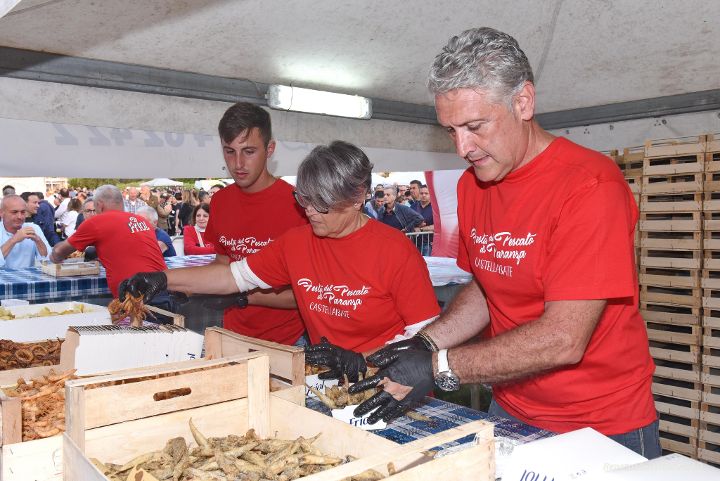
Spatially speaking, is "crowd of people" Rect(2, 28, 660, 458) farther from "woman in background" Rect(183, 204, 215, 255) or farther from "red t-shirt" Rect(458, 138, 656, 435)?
"woman in background" Rect(183, 204, 215, 255)

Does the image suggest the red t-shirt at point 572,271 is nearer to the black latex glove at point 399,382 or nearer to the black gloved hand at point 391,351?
the black gloved hand at point 391,351

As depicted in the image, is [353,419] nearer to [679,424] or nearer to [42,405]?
[42,405]

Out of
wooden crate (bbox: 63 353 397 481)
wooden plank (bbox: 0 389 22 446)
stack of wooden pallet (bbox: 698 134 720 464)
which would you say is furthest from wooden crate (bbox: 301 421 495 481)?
stack of wooden pallet (bbox: 698 134 720 464)

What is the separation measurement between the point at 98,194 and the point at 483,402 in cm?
489

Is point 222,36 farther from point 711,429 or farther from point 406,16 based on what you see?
point 711,429

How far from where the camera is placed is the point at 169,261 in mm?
8352

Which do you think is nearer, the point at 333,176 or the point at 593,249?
the point at 593,249

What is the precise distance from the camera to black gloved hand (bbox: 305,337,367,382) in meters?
2.34

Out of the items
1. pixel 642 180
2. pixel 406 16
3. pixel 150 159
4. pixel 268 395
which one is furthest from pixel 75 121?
pixel 642 180

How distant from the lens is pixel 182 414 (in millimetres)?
1916

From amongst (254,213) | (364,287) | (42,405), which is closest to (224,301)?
(254,213)

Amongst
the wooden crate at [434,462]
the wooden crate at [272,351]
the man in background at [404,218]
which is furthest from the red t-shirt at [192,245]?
the wooden crate at [434,462]

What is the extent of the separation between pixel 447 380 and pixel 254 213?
2232mm

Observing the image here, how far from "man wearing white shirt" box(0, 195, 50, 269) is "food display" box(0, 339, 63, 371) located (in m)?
4.83
